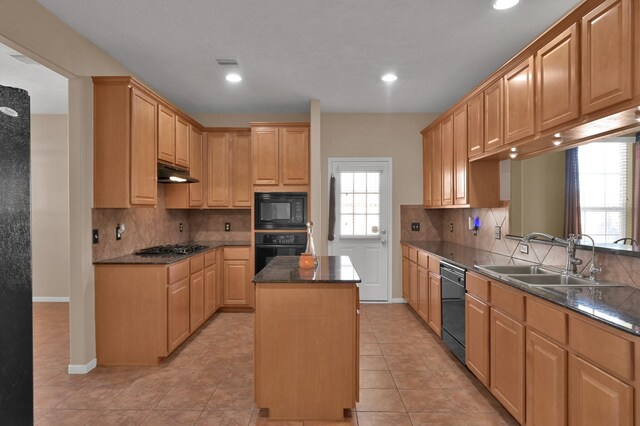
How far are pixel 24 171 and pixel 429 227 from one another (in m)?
4.76

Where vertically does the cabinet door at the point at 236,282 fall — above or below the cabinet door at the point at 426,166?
below

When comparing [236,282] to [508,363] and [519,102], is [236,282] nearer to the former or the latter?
[508,363]

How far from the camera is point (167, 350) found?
10.4ft

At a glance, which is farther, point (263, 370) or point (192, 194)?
point (192, 194)

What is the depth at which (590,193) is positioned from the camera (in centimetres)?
245

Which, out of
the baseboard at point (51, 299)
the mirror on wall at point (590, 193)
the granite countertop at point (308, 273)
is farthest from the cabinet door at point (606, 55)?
the baseboard at point (51, 299)

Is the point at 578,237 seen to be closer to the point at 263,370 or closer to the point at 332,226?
the point at 263,370

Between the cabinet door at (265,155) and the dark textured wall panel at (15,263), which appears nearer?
the dark textured wall panel at (15,263)

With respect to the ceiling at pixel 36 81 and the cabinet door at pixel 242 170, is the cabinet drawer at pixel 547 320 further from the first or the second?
the ceiling at pixel 36 81

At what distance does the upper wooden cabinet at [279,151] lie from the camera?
473 cm

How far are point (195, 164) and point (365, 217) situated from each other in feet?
8.12

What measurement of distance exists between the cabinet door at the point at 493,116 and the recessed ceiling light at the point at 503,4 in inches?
22.7

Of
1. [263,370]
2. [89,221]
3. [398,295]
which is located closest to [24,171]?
[263,370]

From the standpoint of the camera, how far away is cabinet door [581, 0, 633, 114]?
1.66 m
